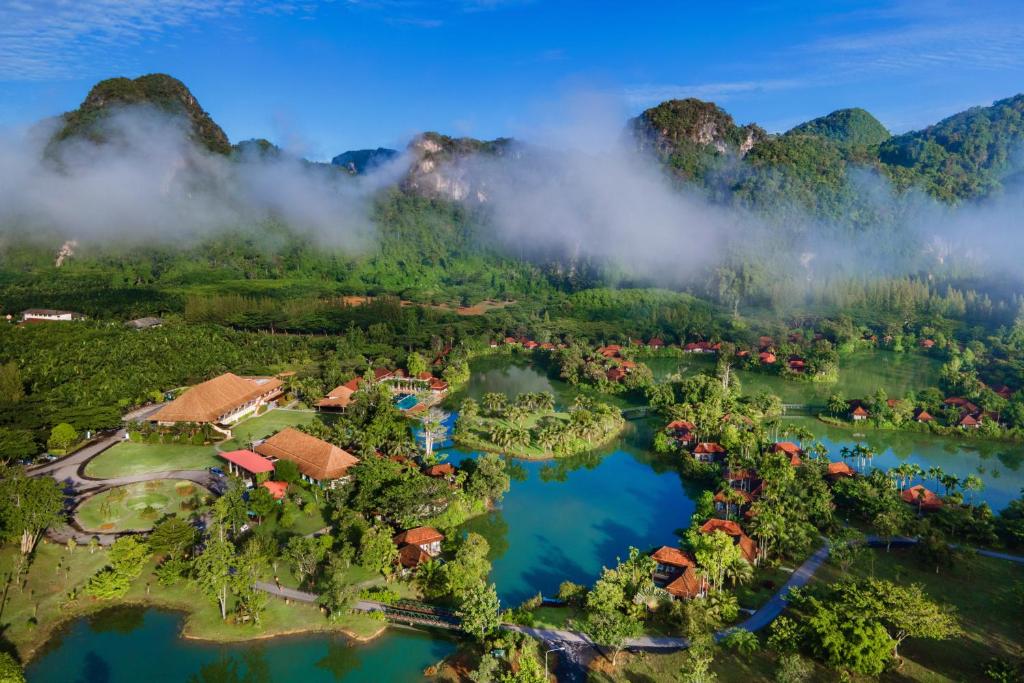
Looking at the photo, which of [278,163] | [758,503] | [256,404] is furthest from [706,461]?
[278,163]

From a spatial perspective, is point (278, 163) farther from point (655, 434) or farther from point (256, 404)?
point (655, 434)

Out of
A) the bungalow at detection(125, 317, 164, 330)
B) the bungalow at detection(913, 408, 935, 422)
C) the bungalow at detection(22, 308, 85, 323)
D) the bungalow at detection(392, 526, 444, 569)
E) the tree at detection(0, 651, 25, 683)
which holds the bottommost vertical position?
the bungalow at detection(913, 408, 935, 422)

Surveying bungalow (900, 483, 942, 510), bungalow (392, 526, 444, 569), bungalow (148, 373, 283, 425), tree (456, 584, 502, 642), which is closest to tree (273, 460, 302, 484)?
bungalow (392, 526, 444, 569)

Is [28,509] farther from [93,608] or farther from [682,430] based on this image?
[682,430]

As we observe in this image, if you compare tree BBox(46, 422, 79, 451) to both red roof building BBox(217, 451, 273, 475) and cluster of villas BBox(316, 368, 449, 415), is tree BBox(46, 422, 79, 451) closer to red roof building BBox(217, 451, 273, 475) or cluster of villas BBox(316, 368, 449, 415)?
red roof building BBox(217, 451, 273, 475)

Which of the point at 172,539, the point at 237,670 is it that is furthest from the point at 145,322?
the point at 237,670

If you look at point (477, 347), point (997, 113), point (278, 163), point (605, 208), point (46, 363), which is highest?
point (997, 113)
